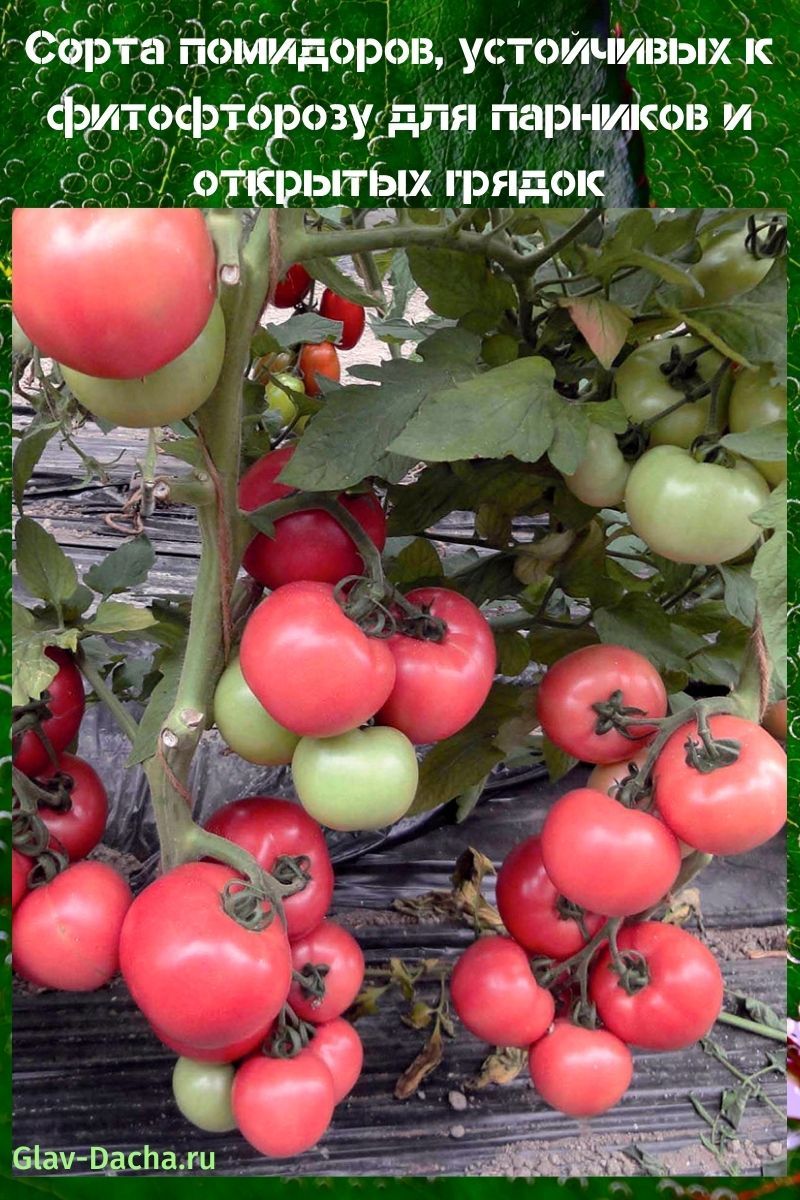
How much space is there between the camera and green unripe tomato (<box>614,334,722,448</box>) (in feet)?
1.34

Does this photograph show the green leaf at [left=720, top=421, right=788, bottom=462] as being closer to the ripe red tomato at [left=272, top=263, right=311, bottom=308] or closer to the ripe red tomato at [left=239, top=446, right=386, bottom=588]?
the ripe red tomato at [left=239, top=446, right=386, bottom=588]

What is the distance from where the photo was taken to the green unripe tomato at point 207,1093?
431 millimetres

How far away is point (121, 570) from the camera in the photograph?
1.73 ft

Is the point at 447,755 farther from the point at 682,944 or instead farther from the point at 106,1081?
the point at 106,1081

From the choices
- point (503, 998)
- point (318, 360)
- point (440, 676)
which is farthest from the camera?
point (318, 360)

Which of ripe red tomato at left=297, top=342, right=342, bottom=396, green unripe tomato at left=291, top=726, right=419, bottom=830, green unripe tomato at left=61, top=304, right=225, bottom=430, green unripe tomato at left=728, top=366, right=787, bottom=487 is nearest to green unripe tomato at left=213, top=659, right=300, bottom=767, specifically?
green unripe tomato at left=291, top=726, right=419, bottom=830

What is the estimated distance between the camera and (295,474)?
0.37m

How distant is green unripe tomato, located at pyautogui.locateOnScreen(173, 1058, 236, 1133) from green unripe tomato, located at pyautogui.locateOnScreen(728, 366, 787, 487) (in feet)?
1.18

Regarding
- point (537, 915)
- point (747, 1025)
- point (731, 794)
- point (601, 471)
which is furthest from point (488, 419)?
point (747, 1025)

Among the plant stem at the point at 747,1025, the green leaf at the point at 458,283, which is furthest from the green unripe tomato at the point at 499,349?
the plant stem at the point at 747,1025

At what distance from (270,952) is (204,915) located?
3cm

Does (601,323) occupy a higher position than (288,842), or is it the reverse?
(601,323)

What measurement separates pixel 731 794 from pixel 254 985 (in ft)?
0.66

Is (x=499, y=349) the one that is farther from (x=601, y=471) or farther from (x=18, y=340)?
(x=18, y=340)
